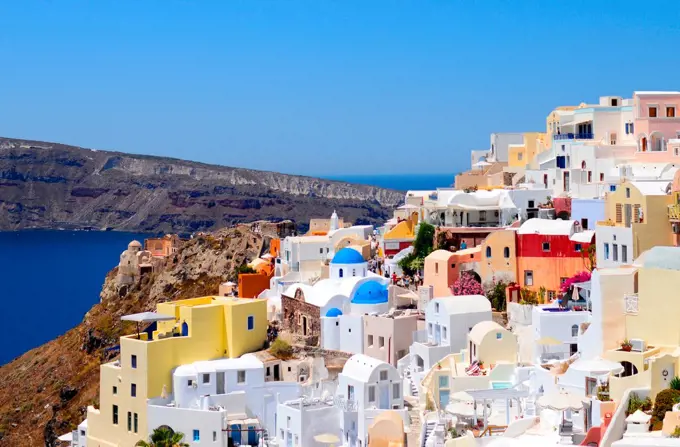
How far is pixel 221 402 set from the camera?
131ft

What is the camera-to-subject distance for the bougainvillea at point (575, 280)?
4191cm

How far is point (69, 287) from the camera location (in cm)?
14375

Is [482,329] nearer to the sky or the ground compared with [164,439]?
nearer to the sky

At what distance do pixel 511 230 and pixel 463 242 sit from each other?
4.51 m

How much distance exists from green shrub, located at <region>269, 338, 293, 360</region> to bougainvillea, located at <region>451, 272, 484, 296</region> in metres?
7.26

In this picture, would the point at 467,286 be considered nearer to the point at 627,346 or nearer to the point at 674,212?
the point at 674,212

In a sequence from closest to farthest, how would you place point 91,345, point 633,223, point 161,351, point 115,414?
point 633,223 < point 161,351 < point 115,414 < point 91,345

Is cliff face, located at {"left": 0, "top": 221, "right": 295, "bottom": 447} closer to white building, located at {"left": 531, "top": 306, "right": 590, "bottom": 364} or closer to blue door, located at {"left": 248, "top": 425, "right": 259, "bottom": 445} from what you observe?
blue door, located at {"left": 248, "top": 425, "right": 259, "bottom": 445}

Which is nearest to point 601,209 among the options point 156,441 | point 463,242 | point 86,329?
point 463,242

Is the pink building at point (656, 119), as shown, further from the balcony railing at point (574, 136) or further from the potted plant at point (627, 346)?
the potted plant at point (627, 346)

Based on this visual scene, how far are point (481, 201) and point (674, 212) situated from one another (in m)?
13.6

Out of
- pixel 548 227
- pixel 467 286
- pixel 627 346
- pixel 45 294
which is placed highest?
pixel 548 227

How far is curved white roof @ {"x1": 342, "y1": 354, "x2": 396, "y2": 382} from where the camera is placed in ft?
122

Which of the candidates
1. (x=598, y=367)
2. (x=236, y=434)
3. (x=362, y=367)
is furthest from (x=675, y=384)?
(x=236, y=434)
